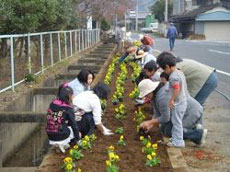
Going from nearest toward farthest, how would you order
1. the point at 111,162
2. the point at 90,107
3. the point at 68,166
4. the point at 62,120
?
the point at 68,166 → the point at 111,162 → the point at 62,120 → the point at 90,107

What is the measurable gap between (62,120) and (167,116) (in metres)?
1.38

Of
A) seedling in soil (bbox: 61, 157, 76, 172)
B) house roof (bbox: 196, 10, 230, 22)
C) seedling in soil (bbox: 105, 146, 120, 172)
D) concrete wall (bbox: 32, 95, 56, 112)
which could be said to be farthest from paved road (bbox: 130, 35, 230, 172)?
house roof (bbox: 196, 10, 230, 22)

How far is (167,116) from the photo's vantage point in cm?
550

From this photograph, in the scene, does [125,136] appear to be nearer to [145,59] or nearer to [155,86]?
[155,86]

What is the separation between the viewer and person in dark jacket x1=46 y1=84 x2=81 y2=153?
16.8ft

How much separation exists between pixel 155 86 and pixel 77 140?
4.23ft

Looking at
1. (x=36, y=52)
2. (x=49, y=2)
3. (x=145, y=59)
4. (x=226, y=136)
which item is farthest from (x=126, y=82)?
(x=226, y=136)

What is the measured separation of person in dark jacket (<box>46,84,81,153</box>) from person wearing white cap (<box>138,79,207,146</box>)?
108cm

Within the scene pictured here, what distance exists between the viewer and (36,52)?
1173 cm

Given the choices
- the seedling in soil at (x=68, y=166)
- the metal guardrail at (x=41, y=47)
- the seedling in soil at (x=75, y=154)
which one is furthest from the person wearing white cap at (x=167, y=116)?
the metal guardrail at (x=41, y=47)

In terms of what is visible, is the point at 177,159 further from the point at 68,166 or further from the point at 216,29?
the point at 216,29

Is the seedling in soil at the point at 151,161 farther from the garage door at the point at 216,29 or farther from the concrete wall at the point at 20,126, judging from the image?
the garage door at the point at 216,29

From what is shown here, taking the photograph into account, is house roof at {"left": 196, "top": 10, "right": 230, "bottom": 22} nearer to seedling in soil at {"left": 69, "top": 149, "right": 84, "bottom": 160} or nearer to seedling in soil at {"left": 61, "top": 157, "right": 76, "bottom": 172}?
seedling in soil at {"left": 69, "top": 149, "right": 84, "bottom": 160}

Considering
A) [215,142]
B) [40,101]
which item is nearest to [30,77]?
[40,101]
